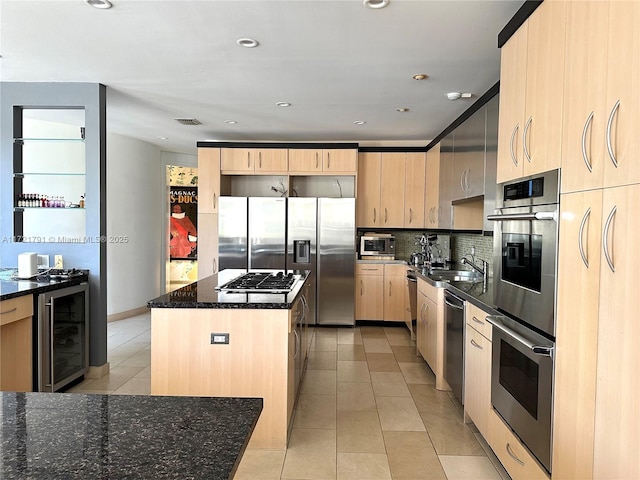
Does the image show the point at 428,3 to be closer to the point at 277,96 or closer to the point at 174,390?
the point at 277,96

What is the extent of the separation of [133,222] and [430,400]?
490cm

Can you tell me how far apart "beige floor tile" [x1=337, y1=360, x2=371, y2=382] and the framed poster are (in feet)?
12.8

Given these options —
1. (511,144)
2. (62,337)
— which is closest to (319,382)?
(62,337)

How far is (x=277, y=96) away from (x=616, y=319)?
3443 mm

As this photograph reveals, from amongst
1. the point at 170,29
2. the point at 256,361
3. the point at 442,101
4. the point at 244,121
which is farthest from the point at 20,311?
the point at 442,101

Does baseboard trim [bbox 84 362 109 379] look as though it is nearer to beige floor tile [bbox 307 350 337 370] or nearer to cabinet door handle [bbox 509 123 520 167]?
beige floor tile [bbox 307 350 337 370]

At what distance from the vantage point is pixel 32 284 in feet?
11.0

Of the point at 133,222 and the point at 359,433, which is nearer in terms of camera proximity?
the point at 359,433

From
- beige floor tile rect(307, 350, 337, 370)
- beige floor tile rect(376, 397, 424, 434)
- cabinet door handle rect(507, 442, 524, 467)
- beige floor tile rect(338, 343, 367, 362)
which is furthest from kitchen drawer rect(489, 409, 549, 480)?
beige floor tile rect(338, 343, 367, 362)

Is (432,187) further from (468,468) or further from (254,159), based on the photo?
(468,468)

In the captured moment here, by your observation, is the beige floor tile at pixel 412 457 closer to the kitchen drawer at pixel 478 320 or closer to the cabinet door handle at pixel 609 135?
the kitchen drawer at pixel 478 320

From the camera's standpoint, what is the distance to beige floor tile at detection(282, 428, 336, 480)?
7.94 feet

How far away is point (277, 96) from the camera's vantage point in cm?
414

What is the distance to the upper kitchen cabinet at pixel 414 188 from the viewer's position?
6113mm
